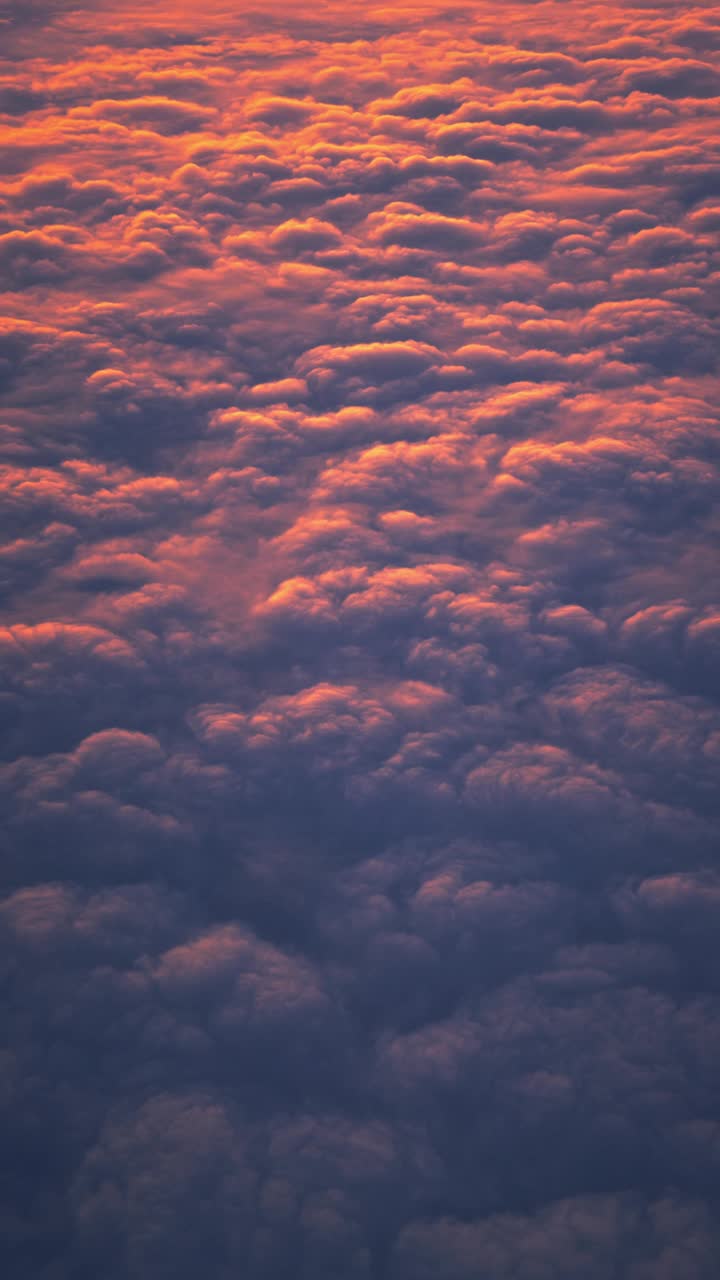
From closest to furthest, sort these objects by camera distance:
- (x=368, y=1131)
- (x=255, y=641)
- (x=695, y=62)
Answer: (x=368, y=1131), (x=255, y=641), (x=695, y=62)

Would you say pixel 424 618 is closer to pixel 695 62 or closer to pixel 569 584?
pixel 569 584

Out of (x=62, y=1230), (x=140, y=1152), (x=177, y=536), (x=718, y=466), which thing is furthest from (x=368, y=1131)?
(x=718, y=466)

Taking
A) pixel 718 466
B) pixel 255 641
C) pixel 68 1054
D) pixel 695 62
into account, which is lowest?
pixel 68 1054

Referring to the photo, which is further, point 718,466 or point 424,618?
point 718,466

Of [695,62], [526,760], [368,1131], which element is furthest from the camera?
[695,62]

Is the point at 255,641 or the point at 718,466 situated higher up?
the point at 718,466

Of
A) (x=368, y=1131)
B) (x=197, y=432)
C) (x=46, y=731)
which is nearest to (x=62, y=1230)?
(x=368, y=1131)
